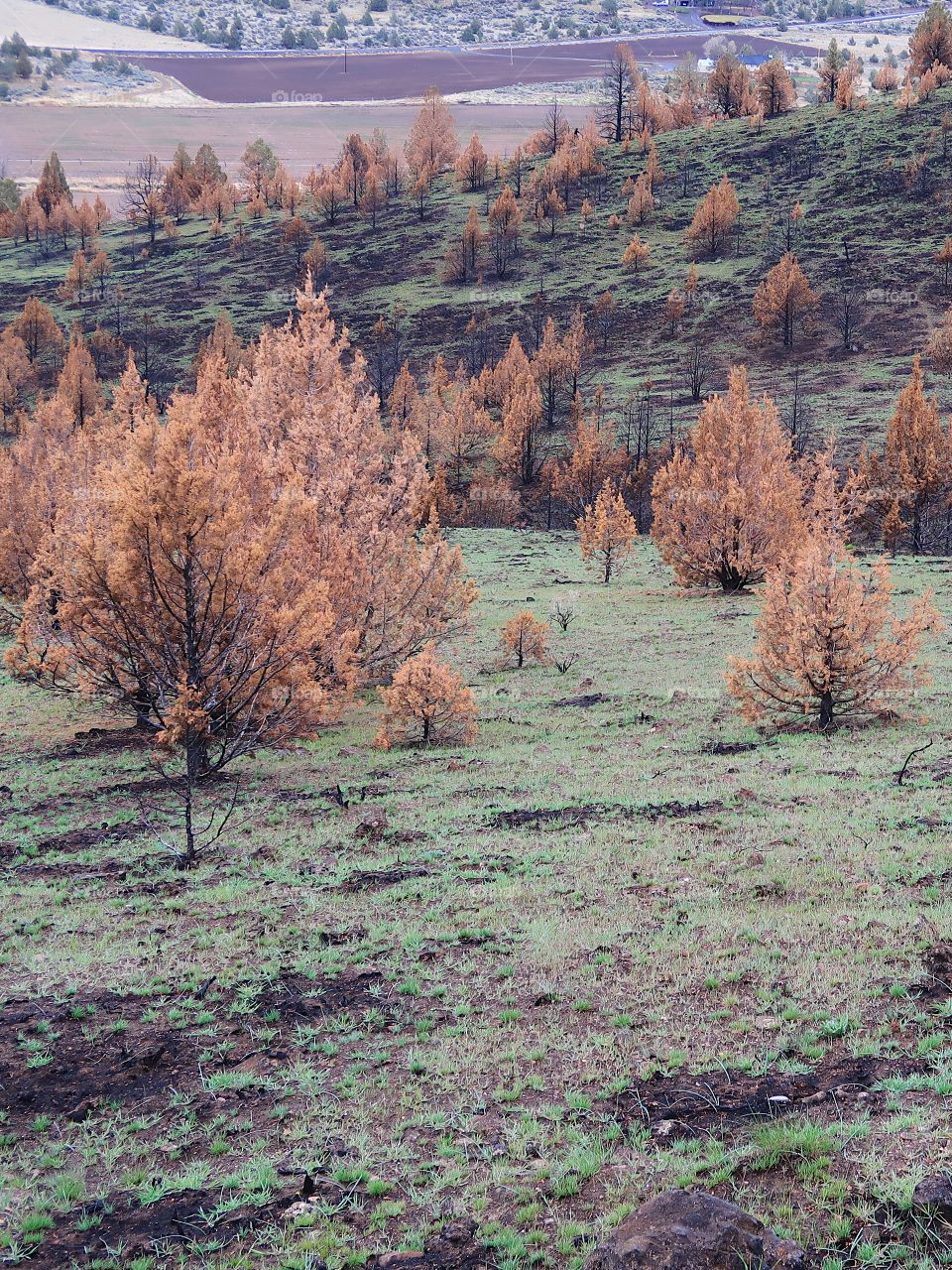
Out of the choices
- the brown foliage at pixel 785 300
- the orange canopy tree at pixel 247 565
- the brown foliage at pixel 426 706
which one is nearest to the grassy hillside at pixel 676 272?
the brown foliage at pixel 785 300

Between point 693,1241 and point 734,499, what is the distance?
31.0 m

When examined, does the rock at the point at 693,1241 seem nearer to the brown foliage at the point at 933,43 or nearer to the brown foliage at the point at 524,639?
the brown foliage at the point at 524,639

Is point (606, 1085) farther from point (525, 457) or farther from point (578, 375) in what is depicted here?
point (578, 375)

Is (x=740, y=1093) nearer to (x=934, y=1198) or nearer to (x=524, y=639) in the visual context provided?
(x=934, y=1198)

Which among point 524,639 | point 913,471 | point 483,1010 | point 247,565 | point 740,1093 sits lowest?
point 524,639

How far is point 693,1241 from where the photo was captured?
5074 millimetres

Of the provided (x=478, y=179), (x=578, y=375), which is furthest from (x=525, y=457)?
(x=478, y=179)

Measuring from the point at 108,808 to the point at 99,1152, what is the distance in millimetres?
9991

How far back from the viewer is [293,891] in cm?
1228

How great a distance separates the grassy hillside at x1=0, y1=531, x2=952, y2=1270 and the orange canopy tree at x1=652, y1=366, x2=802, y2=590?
18.1m

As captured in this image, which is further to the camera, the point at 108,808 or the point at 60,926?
the point at 108,808

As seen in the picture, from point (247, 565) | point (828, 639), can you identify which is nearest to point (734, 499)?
point (828, 639)

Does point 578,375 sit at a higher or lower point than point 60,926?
higher

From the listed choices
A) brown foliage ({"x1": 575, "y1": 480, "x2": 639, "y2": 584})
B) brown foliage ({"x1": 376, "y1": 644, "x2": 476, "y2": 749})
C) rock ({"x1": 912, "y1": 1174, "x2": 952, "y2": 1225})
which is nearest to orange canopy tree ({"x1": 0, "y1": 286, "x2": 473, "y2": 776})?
brown foliage ({"x1": 376, "y1": 644, "x2": 476, "y2": 749})
